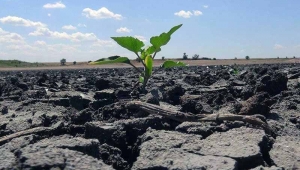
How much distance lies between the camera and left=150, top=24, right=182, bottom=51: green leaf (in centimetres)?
492

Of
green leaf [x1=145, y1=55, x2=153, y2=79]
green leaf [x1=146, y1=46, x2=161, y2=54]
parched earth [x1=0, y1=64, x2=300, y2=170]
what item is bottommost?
parched earth [x1=0, y1=64, x2=300, y2=170]

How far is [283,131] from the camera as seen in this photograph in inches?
127

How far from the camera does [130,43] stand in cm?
497

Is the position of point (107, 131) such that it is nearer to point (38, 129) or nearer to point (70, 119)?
point (38, 129)

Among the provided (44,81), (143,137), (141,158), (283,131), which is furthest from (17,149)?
(44,81)

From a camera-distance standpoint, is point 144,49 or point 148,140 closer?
point 148,140

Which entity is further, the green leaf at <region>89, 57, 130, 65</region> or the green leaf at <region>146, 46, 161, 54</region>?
the green leaf at <region>146, 46, 161, 54</region>

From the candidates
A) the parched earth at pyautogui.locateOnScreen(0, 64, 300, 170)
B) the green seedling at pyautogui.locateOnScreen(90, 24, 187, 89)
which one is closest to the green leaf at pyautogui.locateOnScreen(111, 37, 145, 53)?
the green seedling at pyautogui.locateOnScreen(90, 24, 187, 89)

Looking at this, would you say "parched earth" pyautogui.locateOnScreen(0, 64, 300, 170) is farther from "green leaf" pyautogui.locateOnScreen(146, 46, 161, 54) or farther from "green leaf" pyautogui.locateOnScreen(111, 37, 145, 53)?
"green leaf" pyautogui.locateOnScreen(146, 46, 161, 54)

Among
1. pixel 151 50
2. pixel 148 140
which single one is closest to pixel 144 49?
pixel 151 50

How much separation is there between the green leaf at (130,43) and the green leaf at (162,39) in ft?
0.43

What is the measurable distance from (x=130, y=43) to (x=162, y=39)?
1.14 ft

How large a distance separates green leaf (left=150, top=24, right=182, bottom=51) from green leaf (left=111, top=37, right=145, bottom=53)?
132mm

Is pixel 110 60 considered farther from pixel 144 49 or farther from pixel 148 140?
pixel 148 140
